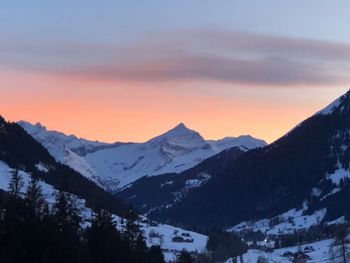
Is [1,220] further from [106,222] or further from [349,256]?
[349,256]

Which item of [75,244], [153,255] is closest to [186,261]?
[153,255]

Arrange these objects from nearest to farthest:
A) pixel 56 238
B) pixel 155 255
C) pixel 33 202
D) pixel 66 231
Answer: pixel 56 238 → pixel 66 231 → pixel 33 202 → pixel 155 255

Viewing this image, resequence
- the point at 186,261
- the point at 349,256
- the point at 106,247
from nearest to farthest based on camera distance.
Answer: the point at 106,247 → the point at 186,261 → the point at 349,256

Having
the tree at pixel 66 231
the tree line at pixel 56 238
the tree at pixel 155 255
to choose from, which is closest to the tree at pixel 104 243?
the tree line at pixel 56 238

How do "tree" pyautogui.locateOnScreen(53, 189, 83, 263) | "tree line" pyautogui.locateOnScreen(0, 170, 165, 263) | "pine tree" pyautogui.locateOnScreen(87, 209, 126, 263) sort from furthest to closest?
"pine tree" pyautogui.locateOnScreen(87, 209, 126, 263), "tree" pyautogui.locateOnScreen(53, 189, 83, 263), "tree line" pyautogui.locateOnScreen(0, 170, 165, 263)

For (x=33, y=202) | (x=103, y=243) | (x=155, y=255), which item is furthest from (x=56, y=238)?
(x=155, y=255)

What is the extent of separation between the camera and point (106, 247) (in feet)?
279

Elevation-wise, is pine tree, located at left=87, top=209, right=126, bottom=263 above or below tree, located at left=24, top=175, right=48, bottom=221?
below

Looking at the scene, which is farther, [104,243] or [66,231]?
[104,243]

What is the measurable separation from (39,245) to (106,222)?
25.9 m

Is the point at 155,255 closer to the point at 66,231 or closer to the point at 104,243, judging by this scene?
the point at 104,243

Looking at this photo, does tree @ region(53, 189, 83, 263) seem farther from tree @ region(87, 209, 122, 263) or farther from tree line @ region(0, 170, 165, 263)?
tree @ region(87, 209, 122, 263)

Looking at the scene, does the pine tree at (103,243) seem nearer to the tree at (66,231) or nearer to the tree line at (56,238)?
the tree line at (56,238)

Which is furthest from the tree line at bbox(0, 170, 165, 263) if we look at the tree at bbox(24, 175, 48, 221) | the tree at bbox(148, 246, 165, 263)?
the tree at bbox(148, 246, 165, 263)
